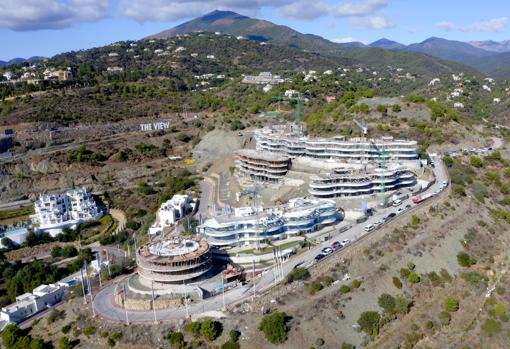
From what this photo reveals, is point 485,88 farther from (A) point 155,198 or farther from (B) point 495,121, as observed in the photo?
(A) point 155,198

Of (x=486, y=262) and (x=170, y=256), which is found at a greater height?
(x=170, y=256)

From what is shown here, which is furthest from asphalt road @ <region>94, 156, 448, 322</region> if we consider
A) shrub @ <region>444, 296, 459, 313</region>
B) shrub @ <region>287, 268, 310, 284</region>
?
shrub @ <region>444, 296, 459, 313</region>

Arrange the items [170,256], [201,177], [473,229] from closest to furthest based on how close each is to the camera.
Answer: [170,256]
[473,229]
[201,177]

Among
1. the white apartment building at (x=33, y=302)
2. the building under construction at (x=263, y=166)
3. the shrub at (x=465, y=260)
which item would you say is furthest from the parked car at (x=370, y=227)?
the white apartment building at (x=33, y=302)

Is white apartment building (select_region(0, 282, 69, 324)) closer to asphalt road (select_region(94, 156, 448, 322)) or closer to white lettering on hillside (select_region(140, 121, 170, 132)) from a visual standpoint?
asphalt road (select_region(94, 156, 448, 322))

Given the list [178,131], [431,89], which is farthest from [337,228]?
[431,89]

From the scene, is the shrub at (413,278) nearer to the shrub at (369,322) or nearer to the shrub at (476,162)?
the shrub at (369,322)
